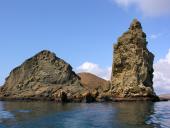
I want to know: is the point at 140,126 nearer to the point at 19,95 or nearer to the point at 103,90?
the point at 103,90

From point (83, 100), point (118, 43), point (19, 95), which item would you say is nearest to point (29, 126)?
point (83, 100)

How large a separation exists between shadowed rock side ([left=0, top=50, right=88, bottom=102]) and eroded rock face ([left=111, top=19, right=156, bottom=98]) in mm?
16613

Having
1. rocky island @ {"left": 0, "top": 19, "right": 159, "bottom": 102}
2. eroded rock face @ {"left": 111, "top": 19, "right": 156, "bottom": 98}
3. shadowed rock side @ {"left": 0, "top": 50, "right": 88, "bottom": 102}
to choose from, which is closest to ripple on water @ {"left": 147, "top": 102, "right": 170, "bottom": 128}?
rocky island @ {"left": 0, "top": 19, "right": 159, "bottom": 102}

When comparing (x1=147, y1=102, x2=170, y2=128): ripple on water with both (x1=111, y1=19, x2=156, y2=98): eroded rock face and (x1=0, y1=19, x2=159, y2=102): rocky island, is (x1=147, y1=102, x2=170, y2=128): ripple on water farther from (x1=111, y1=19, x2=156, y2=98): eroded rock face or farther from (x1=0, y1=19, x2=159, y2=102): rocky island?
(x1=111, y1=19, x2=156, y2=98): eroded rock face

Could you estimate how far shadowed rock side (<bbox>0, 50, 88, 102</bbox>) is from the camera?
143 meters

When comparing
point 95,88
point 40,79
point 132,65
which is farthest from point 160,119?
point 40,79

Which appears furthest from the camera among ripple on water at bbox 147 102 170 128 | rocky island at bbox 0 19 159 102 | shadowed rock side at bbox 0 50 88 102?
shadowed rock side at bbox 0 50 88 102

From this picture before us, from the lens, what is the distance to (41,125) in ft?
164

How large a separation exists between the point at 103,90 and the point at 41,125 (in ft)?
266

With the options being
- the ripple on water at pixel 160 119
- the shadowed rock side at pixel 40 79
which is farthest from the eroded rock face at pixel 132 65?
the ripple on water at pixel 160 119

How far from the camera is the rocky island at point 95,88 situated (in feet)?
398

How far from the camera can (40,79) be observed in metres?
152

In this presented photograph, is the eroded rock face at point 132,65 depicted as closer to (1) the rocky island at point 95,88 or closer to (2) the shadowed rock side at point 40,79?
(1) the rocky island at point 95,88

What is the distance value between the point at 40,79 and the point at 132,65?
40.5 metres
